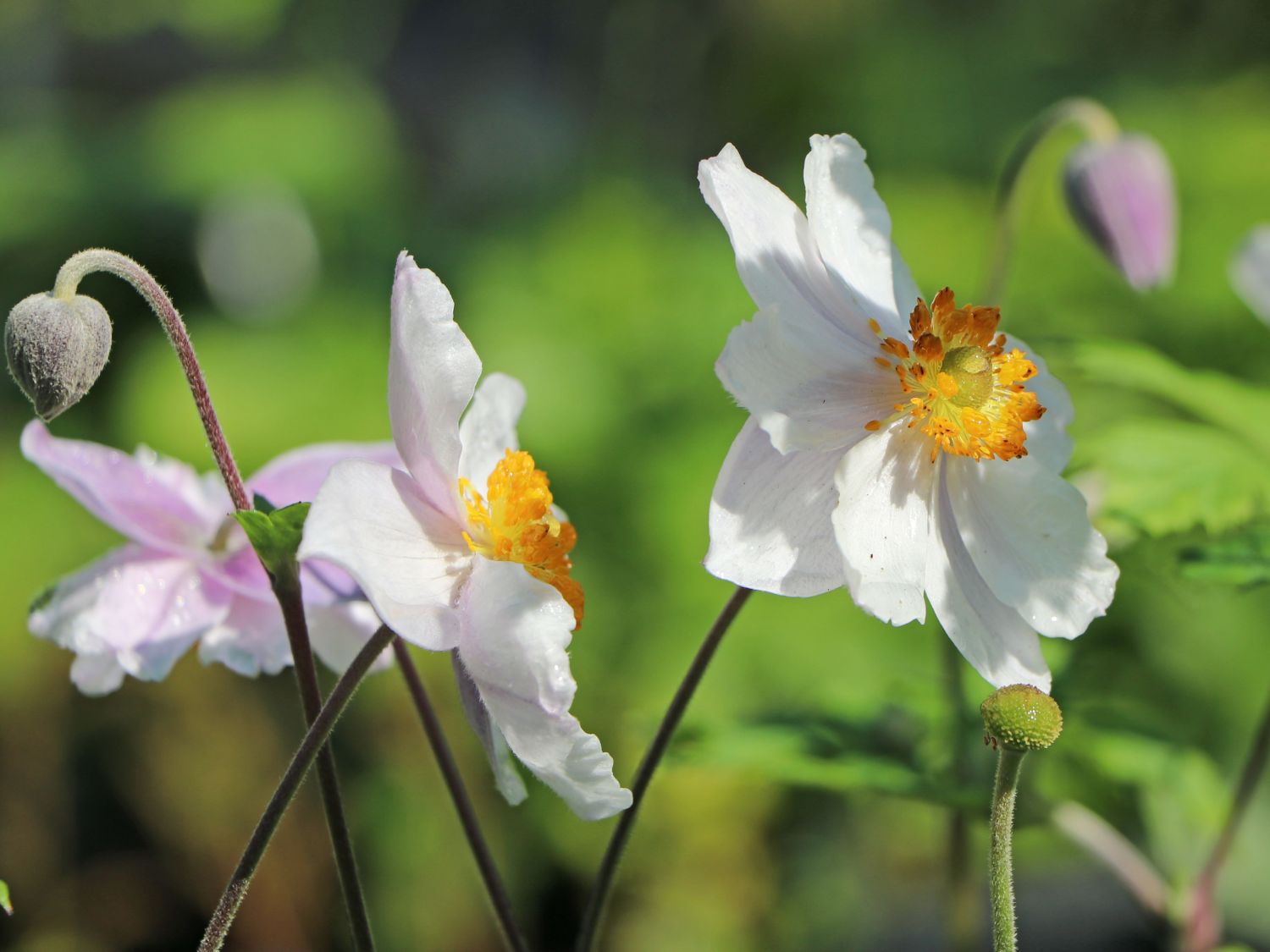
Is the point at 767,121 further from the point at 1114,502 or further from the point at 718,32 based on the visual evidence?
the point at 1114,502

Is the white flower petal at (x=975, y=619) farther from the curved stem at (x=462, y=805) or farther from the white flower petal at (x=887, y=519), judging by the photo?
the curved stem at (x=462, y=805)

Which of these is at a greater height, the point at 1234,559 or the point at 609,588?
the point at 1234,559

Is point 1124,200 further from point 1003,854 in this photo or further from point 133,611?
point 133,611

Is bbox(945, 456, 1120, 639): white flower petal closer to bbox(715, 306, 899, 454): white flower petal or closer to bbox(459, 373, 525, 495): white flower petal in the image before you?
bbox(715, 306, 899, 454): white flower petal

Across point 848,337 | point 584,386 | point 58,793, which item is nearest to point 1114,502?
point 848,337

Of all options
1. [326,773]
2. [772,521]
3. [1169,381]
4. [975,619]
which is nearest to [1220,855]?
[1169,381]

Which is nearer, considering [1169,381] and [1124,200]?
[1169,381]

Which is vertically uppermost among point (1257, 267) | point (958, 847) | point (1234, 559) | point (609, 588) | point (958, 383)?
point (958, 383)
